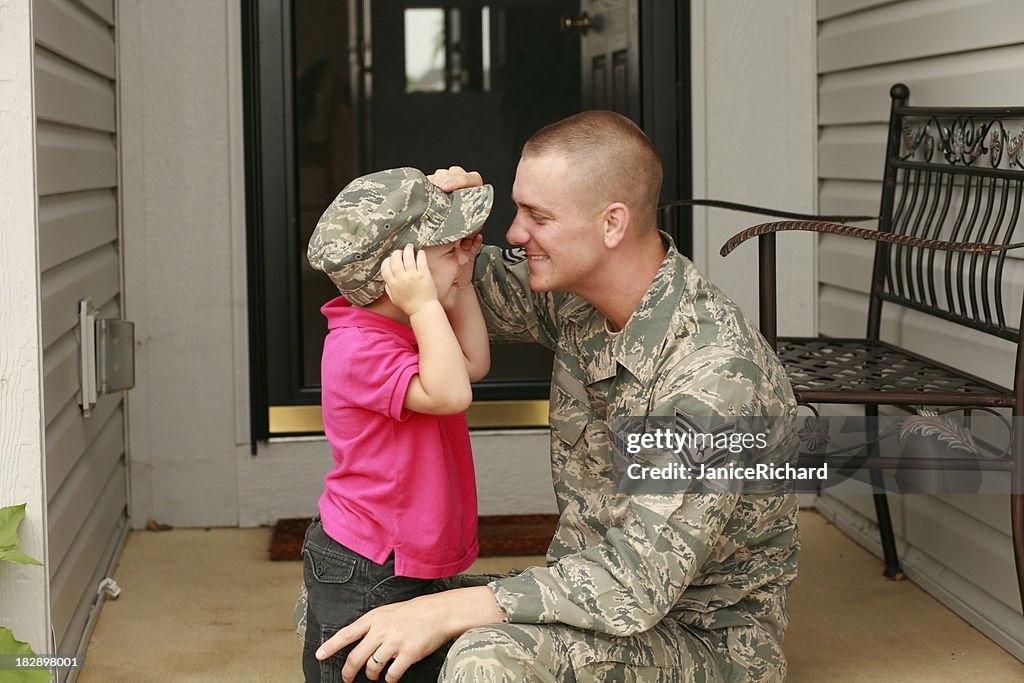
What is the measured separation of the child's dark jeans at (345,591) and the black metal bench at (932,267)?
108 cm

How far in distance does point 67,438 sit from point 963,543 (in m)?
2.16

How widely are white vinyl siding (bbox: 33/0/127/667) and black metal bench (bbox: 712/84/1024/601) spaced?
1.46 meters

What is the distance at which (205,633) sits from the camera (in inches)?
124

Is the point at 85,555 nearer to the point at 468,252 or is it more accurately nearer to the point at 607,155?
the point at 468,252

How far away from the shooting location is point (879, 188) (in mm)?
3740

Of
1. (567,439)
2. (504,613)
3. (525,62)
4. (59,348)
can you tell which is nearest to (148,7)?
(525,62)

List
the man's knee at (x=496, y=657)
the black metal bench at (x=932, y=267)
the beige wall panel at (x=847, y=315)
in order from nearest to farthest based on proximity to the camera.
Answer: the man's knee at (x=496, y=657), the black metal bench at (x=932, y=267), the beige wall panel at (x=847, y=315)

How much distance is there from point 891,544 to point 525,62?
5.96ft

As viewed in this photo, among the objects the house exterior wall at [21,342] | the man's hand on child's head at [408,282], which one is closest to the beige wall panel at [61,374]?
the house exterior wall at [21,342]

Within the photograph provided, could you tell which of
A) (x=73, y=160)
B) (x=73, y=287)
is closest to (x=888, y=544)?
(x=73, y=287)

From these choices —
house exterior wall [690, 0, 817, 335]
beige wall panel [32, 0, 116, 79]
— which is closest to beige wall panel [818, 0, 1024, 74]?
house exterior wall [690, 0, 817, 335]

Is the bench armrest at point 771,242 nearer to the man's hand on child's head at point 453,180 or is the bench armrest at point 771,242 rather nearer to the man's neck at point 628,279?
the man's neck at point 628,279

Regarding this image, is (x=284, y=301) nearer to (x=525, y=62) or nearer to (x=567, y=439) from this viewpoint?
(x=525, y=62)

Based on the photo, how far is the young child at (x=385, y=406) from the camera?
2154mm
